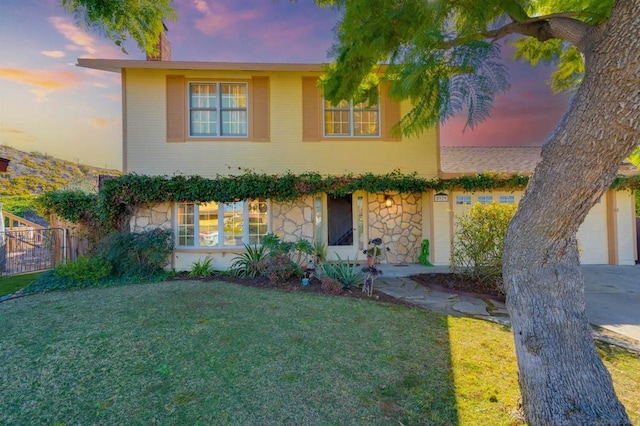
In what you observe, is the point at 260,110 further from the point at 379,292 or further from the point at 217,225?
the point at 379,292

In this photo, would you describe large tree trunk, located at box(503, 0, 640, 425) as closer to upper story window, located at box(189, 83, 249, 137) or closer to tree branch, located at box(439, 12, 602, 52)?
tree branch, located at box(439, 12, 602, 52)

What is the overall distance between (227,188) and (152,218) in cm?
252

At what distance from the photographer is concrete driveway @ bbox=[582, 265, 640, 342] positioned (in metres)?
4.58

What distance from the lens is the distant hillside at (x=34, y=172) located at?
1978 centimetres

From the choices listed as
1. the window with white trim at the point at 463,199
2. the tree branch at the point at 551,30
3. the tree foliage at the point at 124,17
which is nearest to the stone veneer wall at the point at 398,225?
the window with white trim at the point at 463,199

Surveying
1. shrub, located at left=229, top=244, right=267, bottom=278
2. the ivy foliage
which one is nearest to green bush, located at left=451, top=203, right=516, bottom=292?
the ivy foliage

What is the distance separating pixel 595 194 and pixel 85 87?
12546 mm

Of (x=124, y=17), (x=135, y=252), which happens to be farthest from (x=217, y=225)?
(x=124, y=17)

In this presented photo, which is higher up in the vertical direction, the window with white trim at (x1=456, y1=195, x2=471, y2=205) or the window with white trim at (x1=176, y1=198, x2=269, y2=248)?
the window with white trim at (x1=456, y1=195, x2=471, y2=205)

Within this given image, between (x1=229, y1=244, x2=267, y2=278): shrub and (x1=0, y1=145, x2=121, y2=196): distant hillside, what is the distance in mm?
15180

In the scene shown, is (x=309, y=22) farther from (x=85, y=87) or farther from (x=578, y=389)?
(x=578, y=389)

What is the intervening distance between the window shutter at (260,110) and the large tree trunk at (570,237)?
25.6 ft

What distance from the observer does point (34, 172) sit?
22375mm

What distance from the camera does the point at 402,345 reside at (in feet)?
12.3
